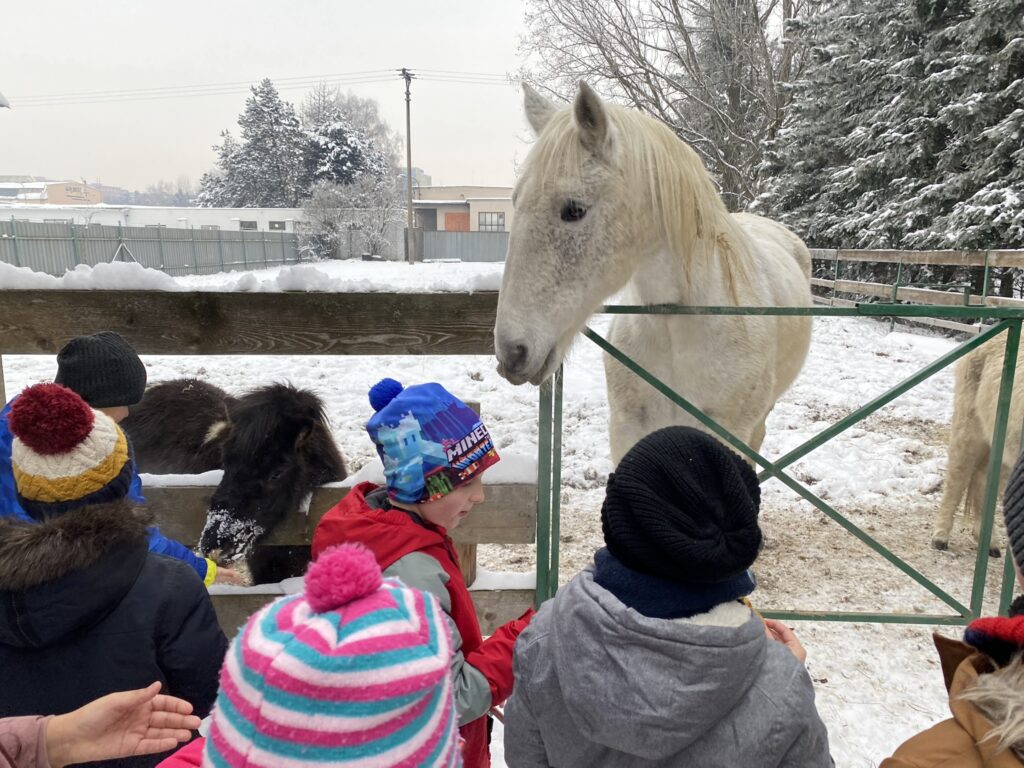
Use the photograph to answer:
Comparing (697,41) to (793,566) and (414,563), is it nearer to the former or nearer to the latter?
(793,566)

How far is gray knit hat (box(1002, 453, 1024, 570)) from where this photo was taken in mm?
1054

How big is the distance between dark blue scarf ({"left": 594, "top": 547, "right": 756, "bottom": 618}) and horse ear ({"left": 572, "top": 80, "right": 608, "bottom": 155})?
1.69 metres

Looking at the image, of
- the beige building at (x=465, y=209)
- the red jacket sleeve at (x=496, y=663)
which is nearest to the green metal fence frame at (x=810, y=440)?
the red jacket sleeve at (x=496, y=663)

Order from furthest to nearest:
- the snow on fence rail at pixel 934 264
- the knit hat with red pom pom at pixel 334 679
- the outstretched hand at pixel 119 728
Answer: the snow on fence rail at pixel 934 264 < the outstretched hand at pixel 119 728 < the knit hat with red pom pom at pixel 334 679

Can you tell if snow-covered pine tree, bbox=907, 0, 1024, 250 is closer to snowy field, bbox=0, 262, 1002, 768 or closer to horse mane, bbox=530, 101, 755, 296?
snowy field, bbox=0, 262, 1002, 768

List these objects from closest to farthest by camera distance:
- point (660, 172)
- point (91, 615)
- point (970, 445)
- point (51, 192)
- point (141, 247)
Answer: point (91, 615) < point (660, 172) < point (970, 445) < point (141, 247) < point (51, 192)

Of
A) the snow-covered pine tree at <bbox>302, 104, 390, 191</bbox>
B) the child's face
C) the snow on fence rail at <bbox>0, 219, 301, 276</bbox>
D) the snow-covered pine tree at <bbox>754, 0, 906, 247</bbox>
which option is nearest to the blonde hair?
the child's face

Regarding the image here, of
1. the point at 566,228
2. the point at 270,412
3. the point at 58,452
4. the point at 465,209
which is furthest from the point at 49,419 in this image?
the point at 465,209

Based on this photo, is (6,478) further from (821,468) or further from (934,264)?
(934,264)

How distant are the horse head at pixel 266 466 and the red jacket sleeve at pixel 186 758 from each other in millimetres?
1255

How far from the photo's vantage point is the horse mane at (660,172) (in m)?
2.29

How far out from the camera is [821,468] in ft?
18.1

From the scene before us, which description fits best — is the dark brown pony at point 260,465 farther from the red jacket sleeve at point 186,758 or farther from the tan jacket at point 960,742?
the tan jacket at point 960,742

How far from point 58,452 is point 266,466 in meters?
1.16
